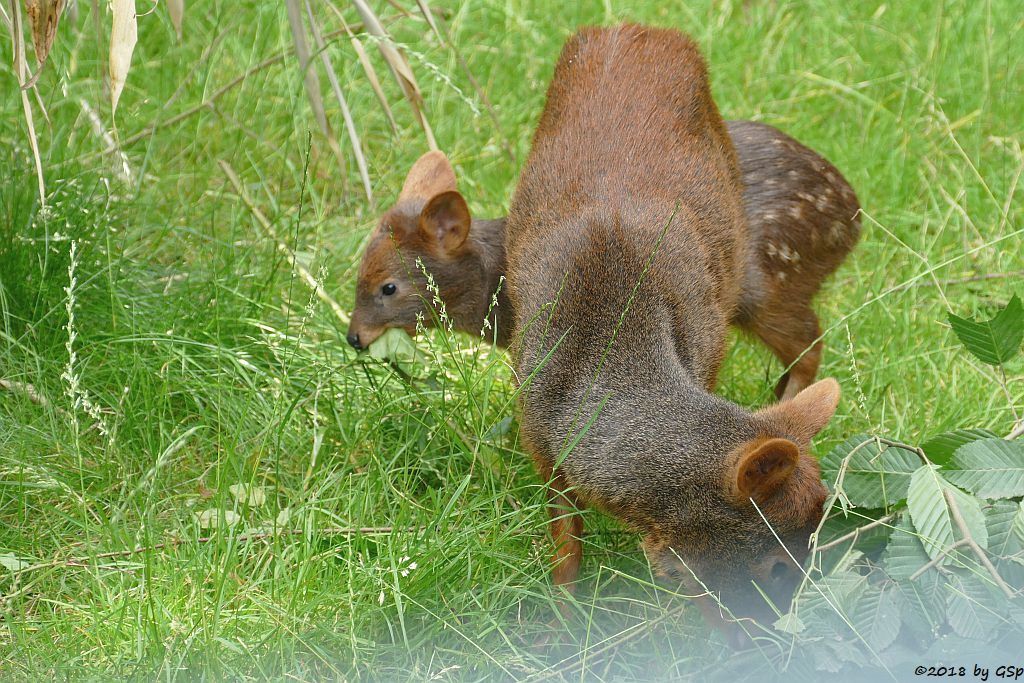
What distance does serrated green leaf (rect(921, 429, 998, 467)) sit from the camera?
11.8ft

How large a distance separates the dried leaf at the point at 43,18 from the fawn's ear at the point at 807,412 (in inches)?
85.4

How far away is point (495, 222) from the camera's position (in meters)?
5.20

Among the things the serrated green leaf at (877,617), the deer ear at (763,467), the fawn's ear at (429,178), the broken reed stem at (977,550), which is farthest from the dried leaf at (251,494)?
the broken reed stem at (977,550)

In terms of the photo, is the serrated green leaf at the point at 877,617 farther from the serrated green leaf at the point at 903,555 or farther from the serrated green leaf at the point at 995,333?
the serrated green leaf at the point at 995,333

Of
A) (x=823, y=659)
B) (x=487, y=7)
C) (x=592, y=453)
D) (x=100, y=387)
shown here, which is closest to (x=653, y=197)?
(x=592, y=453)

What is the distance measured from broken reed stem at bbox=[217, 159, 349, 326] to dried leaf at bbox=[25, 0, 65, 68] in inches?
58.7

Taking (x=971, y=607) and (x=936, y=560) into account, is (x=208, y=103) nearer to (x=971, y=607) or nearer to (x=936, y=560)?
(x=936, y=560)

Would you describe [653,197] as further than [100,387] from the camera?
No

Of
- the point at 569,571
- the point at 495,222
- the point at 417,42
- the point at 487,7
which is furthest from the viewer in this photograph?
the point at 487,7

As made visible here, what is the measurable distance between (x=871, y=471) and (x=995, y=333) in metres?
0.54

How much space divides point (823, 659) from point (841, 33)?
15.5 feet

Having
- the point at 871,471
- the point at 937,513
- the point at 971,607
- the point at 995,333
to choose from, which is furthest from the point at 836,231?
the point at 971,607

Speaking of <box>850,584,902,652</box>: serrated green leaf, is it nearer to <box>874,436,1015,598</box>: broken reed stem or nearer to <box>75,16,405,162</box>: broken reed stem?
<box>874,436,1015,598</box>: broken reed stem

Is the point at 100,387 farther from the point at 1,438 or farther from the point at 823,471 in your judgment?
the point at 823,471
